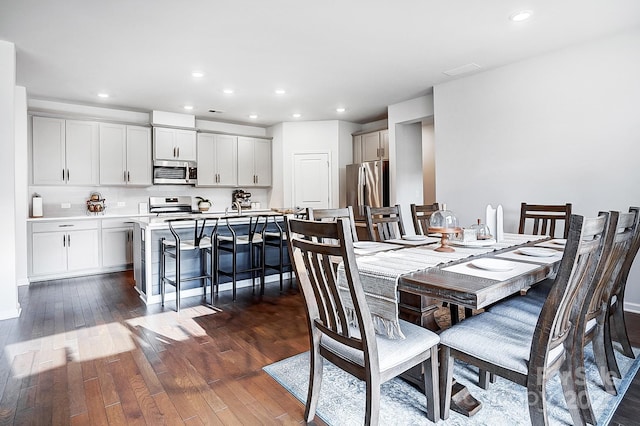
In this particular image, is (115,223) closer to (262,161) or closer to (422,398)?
(262,161)

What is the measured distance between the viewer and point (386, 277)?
5.08 feet

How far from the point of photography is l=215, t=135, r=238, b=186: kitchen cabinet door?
20.9 feet

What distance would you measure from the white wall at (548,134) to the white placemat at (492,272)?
2.31 m

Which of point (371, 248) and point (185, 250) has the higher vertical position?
point (371, 248)

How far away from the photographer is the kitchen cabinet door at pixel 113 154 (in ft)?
17.5

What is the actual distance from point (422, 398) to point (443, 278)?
80 cm

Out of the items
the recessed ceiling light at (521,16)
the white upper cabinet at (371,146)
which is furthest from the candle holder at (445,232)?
the white upper cabinet at (371,146)

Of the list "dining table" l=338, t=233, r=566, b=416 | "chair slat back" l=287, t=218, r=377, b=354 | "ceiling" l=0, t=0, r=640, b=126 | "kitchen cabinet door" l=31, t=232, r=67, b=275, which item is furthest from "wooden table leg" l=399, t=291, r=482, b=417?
"kitchen cabinet door" l=31, t=232, r=67, b=275

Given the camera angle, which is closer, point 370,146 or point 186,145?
point 186,145

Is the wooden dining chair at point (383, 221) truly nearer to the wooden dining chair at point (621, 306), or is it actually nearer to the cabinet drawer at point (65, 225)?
A: the wooden dining chair at point (621, 306)

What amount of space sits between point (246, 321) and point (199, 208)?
3.70 meters

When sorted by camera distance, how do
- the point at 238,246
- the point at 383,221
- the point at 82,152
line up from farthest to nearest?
the point at 82,152 < the point at 238,246 < the point at 383,221

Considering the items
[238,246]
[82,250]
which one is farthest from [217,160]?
[238,246]

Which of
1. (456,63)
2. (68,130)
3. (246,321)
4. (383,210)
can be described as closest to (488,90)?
(456,63)
